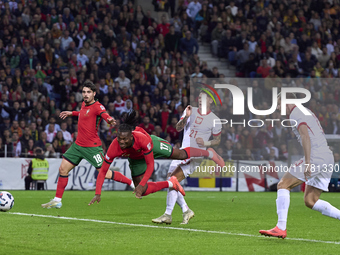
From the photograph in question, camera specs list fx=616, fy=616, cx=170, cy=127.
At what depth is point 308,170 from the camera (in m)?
7.81

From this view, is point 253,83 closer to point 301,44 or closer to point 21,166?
point 301,44

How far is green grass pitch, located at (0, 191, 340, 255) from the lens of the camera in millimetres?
7129

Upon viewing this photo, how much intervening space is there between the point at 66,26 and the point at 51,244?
57.3ft

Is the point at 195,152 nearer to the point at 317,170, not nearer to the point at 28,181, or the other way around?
the point at 317,170

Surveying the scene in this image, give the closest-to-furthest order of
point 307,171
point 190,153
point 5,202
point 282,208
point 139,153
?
point 307,171 → point 282,208 → point 139,153 → point 190,153 → point 5,202

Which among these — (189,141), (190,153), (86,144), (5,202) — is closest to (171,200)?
(190,153)

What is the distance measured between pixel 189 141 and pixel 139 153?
1386mm

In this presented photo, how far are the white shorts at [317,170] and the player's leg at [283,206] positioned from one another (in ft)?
0.35

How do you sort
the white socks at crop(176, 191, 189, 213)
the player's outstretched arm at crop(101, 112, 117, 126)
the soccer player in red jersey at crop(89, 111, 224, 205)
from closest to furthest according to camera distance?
1. the soccer player in red jersey at crop(89, 111, 224, 205)
2. the white socks at crop(176, 191, 189, 213)
3. the player's outstretched arm at crop(101, 112, 117, 126)

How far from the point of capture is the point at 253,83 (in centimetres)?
2464

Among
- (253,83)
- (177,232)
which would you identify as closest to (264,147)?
(253,83)

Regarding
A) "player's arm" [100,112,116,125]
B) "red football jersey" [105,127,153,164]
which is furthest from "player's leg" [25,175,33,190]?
"red football jersey" [105,127,153,164]

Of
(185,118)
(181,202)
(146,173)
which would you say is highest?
(185,118)

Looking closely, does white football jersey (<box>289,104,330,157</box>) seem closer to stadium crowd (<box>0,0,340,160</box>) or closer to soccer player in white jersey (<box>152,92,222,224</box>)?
soccer player in white jersey (<box>152,92,222,224</box>)
